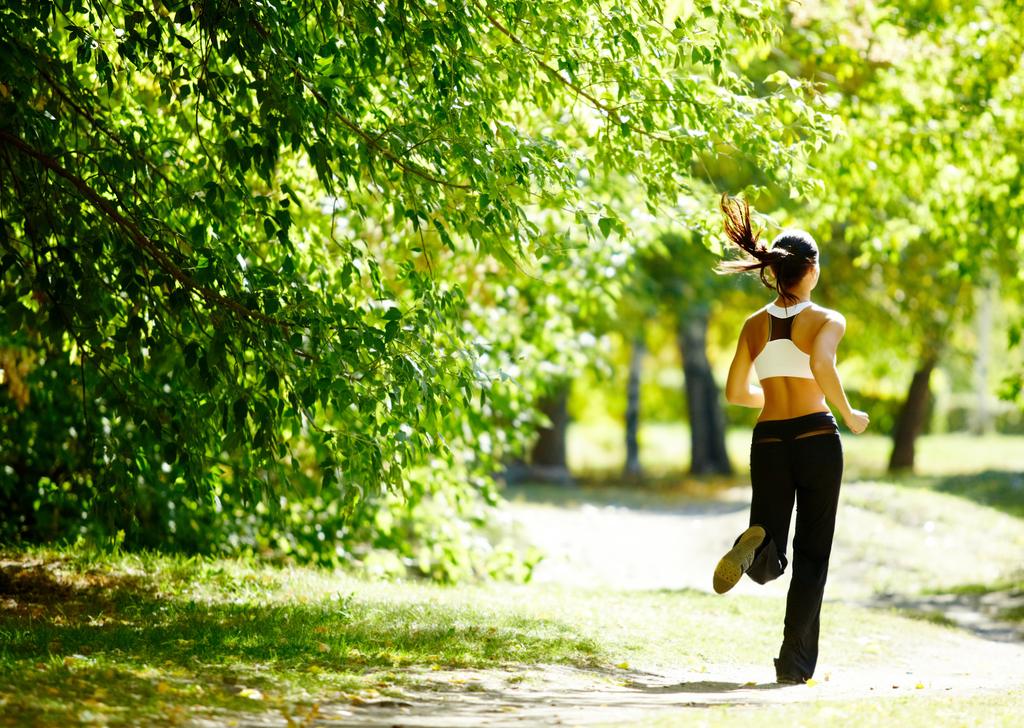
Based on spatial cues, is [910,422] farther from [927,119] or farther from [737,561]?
[737,561]

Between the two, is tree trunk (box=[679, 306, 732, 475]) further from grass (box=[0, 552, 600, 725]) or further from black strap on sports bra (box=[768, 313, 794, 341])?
black strap on sports bra (box=[768, 313, 794, 341])

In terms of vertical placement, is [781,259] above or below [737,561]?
above

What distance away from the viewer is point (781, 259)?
6.58m

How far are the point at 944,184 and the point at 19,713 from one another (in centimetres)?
1054

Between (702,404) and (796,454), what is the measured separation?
74.6 feet

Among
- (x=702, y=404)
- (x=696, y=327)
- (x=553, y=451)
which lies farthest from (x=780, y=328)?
(x=702, y=404)

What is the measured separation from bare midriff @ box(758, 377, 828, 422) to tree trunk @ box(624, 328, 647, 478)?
801 inches

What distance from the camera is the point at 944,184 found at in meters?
12.5

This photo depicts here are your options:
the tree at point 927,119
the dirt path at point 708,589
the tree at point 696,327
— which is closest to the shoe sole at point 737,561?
the dirt path at point 708,589

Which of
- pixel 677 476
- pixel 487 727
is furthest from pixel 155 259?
pixel 677 476

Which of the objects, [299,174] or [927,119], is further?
[927,119]

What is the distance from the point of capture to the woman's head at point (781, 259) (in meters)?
6.54

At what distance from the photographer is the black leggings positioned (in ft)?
20.8

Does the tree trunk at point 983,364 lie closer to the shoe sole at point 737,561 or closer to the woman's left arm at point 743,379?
the woman's left arm at point 743,379
